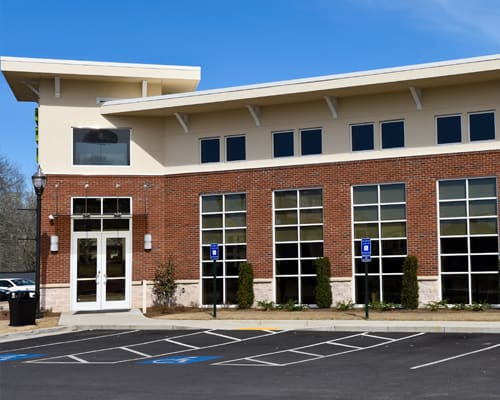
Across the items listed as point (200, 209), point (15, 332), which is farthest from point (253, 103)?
point (15, 332)

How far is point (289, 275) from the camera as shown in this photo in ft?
87.7

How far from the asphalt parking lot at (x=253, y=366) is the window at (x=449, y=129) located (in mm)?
8124

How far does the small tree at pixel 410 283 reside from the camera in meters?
24.5

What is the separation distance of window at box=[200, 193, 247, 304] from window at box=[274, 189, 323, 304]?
134cm

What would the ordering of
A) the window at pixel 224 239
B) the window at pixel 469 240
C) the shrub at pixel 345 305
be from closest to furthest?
the window at pixel 469 240 → the shrub at pixel 345 305 → the window at pixel 224 239

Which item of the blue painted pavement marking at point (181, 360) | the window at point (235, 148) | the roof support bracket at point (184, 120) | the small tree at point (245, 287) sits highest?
the roof support bracket at point (184, 120)

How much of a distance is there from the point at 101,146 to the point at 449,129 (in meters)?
12.4

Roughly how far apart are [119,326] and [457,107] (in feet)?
40.8

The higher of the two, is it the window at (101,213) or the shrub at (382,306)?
the window at (101,213)

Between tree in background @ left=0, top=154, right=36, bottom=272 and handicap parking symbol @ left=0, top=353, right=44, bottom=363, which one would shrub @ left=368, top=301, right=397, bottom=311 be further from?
tree in background @ left=0, top=154, right=36, bottom=272

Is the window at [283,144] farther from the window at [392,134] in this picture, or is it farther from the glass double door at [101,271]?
the glass double door at [101,271]

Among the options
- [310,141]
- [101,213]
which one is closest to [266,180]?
[310,141]

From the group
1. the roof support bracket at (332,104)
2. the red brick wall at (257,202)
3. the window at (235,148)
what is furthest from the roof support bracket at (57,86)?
the roof support bracket at (332,104)

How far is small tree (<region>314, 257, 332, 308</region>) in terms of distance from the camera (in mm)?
25641
